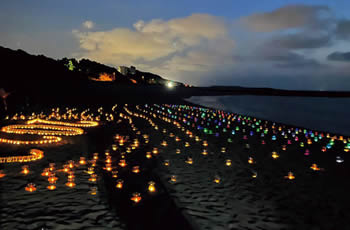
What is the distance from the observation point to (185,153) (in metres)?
13.3

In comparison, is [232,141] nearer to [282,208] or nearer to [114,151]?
[114,151]

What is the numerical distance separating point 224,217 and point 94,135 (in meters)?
12.8

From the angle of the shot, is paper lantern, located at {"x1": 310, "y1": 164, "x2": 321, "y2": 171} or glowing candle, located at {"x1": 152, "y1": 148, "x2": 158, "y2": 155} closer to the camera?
paper lantern, located at {"x1": 310, "y1": 164, "x2": 321, "y2": 171}

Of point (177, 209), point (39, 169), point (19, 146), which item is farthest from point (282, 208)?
point (19, 146)

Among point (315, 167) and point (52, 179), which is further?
point (315, 167)

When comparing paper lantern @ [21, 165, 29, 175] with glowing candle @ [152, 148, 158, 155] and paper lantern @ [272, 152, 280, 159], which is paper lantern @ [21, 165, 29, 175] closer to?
glowing candle @ [152, 148, 158, 155]

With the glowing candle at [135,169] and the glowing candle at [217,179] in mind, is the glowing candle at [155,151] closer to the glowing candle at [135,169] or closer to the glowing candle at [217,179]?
the glowing candle at [135,169]

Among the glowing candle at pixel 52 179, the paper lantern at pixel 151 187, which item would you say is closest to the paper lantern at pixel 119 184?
the paper lantern at pixel 151 187

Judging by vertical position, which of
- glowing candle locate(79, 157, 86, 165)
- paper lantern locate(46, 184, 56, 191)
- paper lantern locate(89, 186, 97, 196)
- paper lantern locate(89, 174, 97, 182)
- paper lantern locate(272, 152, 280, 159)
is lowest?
paper lantern locate(89, 186, 97, 196)

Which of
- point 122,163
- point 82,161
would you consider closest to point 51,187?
point 82,161

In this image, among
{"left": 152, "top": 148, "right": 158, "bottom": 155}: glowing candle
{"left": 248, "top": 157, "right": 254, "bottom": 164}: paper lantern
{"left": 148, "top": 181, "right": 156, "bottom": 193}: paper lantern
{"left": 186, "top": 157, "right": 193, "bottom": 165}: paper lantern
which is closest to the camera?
{"left": 148, "top": 181, "right": 156, "bottom": 193}: paper lantern

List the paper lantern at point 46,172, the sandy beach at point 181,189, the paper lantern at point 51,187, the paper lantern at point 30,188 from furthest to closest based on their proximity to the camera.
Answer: the paper lantern at point 46,172 < the paper lantern at point 51,187 < the paper lantern at point 30,188 < the sandy beach at point 181,189

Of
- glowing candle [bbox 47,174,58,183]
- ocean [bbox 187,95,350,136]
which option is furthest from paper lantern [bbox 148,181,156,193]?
ocean [bbox 187,95,350,136]

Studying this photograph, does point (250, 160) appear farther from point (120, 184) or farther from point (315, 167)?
point (120, 184)
